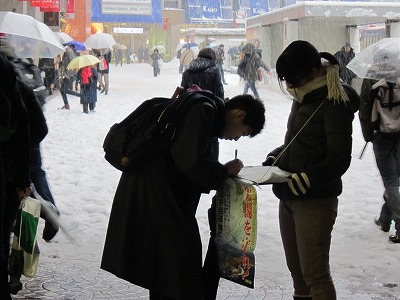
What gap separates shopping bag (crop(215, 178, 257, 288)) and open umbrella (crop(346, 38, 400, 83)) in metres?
2.97

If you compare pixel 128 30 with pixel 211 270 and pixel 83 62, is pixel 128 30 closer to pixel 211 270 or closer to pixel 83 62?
pixel 83 62

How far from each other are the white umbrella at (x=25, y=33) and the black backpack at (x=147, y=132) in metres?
5.41

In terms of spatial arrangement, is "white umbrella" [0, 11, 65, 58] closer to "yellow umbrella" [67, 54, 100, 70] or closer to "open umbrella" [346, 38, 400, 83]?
"open umbrella" [346, 38, 400, 83]

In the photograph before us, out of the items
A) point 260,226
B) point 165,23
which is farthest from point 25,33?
point 165,23

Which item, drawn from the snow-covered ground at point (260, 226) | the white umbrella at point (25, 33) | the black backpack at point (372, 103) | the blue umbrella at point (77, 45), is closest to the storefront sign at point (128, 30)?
the blue umbrella at point (77, 45)

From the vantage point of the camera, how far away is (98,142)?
13.3 meters

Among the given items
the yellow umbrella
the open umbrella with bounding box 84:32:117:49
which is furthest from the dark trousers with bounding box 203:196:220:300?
the open umbrella with bounding box 84:32:117:49

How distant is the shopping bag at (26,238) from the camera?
4.39 m

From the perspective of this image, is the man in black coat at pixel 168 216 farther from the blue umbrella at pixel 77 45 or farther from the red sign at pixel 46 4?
the blue umbrella at pixel 77 45

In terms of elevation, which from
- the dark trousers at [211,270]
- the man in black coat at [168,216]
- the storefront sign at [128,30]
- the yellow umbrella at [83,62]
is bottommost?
the dark trousers at [211,270]

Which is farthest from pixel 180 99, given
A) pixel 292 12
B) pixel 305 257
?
pixel 292 12

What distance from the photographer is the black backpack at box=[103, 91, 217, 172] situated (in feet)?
10.8

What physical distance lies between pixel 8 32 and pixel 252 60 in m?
12.3

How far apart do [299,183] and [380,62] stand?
119 inches
